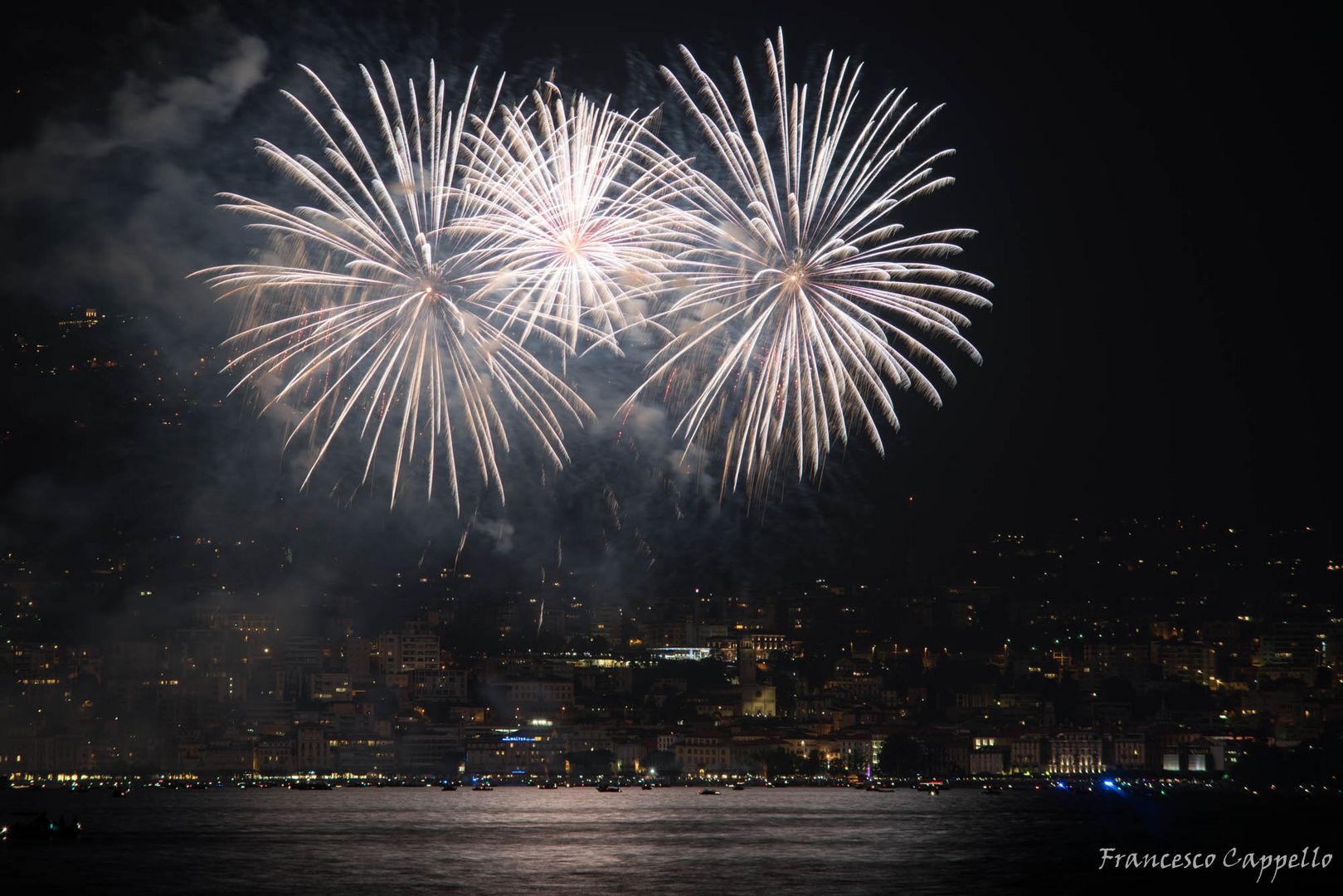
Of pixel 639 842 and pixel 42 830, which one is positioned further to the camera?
pixel 42 830

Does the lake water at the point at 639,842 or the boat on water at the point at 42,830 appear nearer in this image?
the lake water at the point at 639,842

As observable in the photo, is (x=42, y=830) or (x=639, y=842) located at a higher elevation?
(x=639, y=842)

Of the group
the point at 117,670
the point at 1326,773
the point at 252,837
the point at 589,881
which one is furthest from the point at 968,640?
the point at 589,881

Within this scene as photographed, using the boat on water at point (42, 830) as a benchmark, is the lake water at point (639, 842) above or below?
above

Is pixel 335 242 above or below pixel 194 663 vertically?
above

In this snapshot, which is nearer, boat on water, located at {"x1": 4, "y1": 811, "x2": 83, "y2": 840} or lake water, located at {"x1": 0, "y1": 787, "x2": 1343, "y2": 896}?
lake water, located at {"x1": 0, "y1": 787, "x2": 1343, "y2": 896}

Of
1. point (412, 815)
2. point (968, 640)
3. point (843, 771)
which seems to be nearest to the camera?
point (412, 815)

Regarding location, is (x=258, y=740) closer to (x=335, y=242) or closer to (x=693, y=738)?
(x=693, y=738)

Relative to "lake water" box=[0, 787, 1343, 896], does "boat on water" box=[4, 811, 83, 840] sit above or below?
below
